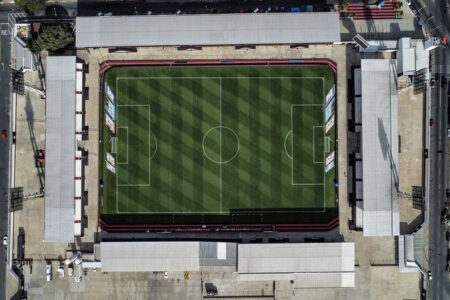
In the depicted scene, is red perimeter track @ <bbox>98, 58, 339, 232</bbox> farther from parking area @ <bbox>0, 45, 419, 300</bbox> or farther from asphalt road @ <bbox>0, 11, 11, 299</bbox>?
asphalt road @ <bbox>0, 11, 11, 299</bbox>

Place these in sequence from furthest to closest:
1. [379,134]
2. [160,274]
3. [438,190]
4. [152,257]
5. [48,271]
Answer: [438,190] → [160,274] → [48,271] → [379,134] → [152,257]

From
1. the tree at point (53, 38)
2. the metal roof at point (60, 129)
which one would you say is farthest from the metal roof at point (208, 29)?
the metal roof at point (60, 129)

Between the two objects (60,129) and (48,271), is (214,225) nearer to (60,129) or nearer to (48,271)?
(48,271)

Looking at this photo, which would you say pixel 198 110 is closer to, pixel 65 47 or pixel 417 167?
pixel 65 47

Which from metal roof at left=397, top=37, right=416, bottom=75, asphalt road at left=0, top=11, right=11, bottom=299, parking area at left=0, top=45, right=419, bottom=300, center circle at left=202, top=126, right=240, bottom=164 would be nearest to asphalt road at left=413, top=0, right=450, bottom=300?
parking area at left=0, top=45, right=419, bottom=300

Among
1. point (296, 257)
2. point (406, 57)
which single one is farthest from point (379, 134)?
point (296, 257)

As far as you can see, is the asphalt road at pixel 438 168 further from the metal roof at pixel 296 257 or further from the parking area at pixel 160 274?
the metal roof at pixel 296 257

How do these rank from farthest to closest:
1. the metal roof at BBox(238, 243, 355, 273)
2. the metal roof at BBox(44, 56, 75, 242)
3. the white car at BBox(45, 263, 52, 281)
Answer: the white car at BBox(45, 263, 52, 281)
the metal roof at BBox(44, 56, 75, 242)
the metal roof at BBox(238, 243, 355, 273)
